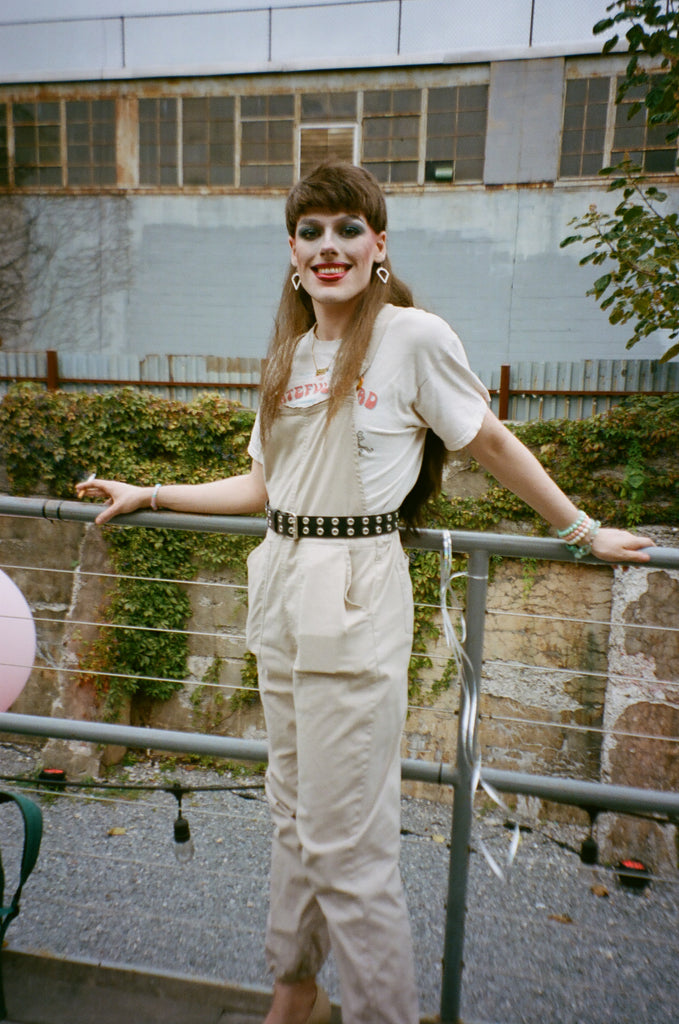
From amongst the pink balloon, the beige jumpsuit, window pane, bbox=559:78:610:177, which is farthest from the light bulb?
window pane, bbox=559:78:610:177

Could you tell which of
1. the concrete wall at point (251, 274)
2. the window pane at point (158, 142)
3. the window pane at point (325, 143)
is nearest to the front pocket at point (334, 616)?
the concrete wall at point (251, 274)

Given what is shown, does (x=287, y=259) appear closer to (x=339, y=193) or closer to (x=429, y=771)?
(x=339, y=193)

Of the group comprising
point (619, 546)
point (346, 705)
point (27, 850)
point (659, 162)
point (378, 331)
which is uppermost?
point (659, 162)

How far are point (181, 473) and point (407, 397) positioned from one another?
423cm

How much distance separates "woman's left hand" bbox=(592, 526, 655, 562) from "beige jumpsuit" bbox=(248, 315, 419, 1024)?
40cm

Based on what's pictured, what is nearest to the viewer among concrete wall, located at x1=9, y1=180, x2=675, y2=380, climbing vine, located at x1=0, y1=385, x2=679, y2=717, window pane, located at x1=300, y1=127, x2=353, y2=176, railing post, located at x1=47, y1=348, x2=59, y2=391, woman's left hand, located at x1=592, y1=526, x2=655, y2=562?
woman's left hand, located at x1=592, y1=526, x2=655, y2=562

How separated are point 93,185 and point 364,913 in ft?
32.9

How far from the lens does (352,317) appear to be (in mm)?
1361

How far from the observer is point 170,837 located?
417 cm

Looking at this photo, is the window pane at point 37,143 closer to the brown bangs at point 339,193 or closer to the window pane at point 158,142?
the window pane at point 158,142

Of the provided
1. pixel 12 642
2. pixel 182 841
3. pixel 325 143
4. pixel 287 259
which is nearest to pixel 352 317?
pixel 182 841

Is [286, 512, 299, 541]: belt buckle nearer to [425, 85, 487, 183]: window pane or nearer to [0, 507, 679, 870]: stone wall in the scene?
[0, 507, 679, 870]: stone wall

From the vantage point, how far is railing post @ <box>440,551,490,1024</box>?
143 centimetres

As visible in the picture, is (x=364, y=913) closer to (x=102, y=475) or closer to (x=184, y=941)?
(x=184, y=941)
